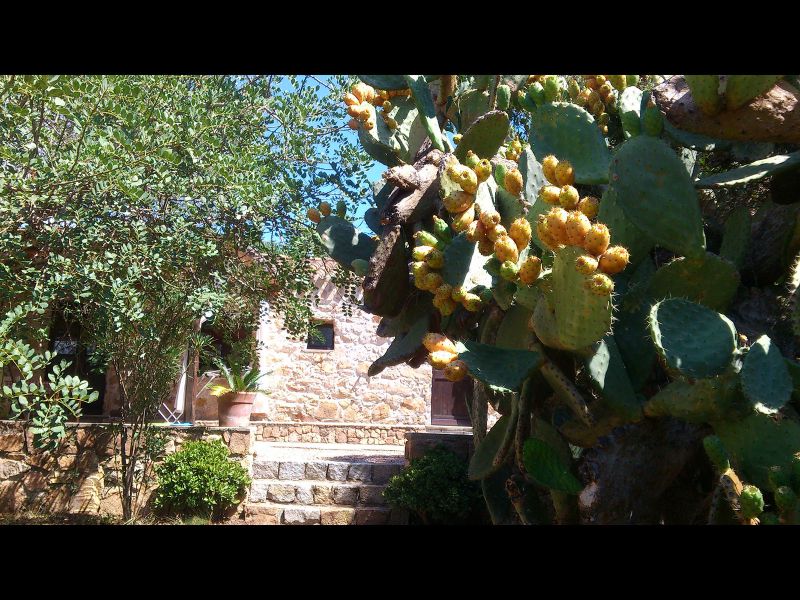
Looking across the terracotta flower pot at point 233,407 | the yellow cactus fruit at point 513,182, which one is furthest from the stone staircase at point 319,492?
the yellow cactus fruit at point 513,182

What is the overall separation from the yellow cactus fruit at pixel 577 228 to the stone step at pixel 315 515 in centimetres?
533

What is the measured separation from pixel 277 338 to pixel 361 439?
2058mm

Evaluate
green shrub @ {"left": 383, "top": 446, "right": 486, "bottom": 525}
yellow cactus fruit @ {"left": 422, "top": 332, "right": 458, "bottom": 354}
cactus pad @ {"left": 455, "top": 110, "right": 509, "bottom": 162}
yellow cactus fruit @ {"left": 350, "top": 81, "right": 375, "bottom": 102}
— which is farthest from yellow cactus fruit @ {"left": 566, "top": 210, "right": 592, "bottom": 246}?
green shrub @ {"left": 383, "top": 446, "right": 486, "bottom": 525}

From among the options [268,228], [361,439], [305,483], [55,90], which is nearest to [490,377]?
[55,90]

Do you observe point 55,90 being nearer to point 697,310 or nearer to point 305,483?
point 697,310

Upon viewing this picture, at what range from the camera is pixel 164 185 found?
164 inches

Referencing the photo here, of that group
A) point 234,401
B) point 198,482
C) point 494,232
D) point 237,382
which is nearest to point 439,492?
point 198,482

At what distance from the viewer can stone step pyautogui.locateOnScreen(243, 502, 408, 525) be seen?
20.7 ft

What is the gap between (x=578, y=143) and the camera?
5.99 ft

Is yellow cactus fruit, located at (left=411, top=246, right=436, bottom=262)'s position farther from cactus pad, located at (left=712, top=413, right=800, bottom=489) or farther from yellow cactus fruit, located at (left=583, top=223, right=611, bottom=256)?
cactus pad, located at (left=712, top=413, right=800, bottom=489)

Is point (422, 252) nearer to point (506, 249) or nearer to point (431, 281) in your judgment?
point (431, 281)

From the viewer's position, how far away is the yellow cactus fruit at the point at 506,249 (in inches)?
59.5

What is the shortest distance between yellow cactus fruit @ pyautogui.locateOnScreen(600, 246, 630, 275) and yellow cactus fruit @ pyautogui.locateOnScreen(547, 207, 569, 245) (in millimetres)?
76

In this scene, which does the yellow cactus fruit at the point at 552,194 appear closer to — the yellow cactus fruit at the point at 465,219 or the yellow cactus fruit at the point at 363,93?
the yellow cactus fruit at the point at 465,219
